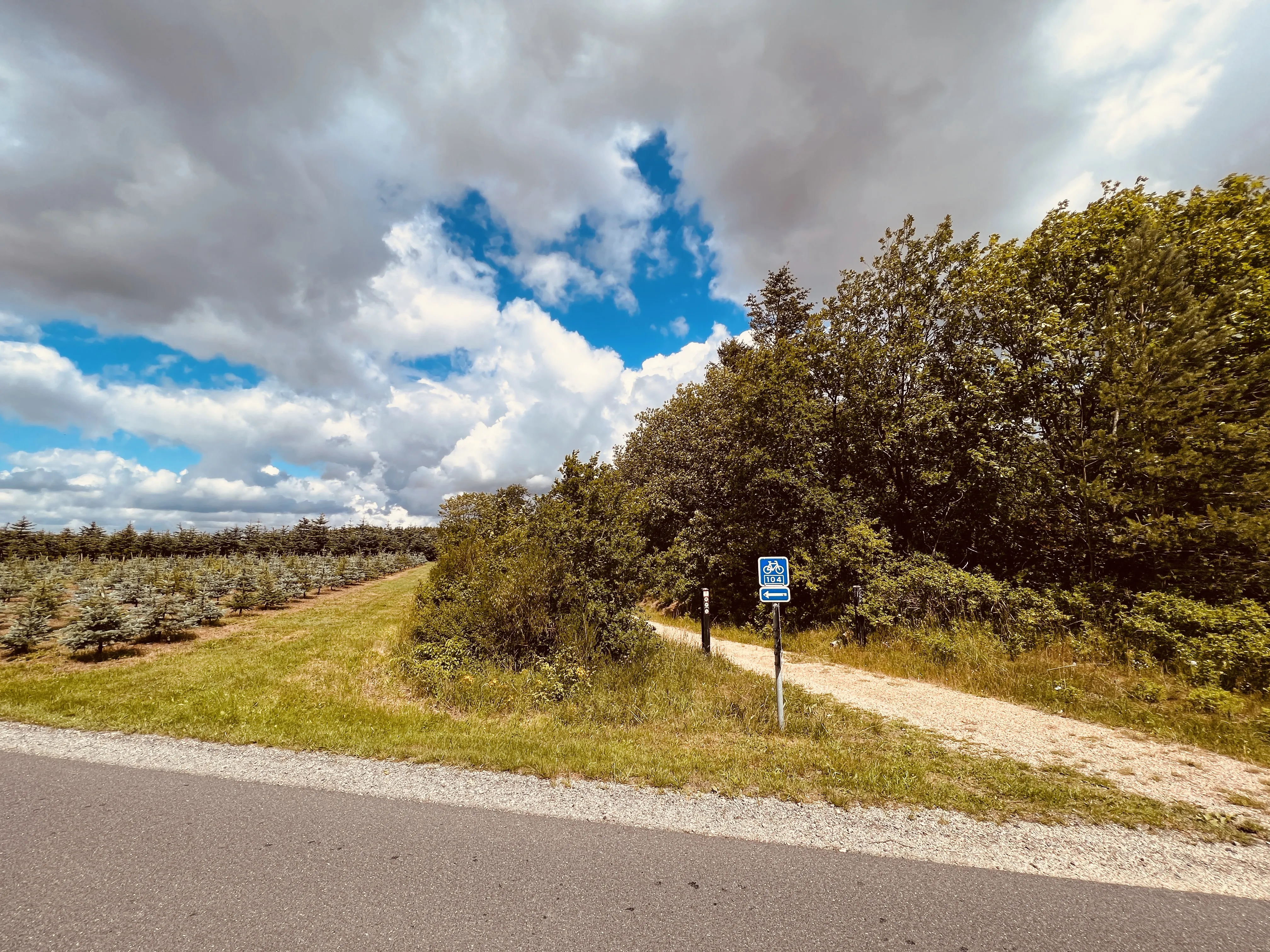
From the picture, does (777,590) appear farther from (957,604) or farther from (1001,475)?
(1001,475)

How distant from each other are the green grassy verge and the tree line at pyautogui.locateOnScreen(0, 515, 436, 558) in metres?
57.3

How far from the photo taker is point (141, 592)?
1608 centimetres

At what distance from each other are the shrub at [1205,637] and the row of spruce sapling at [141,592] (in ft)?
74.9

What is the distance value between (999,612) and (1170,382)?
5635mm

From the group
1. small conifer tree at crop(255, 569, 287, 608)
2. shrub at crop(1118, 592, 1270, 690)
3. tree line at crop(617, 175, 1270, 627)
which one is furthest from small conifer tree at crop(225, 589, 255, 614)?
shrub at crop(1118, 592, 1270, 690)

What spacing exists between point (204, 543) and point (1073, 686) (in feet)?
296

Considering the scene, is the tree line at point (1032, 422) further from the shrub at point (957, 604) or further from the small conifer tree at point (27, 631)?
the small conifer tree at point (27, 631)

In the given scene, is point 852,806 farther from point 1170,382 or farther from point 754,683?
point 1170,382

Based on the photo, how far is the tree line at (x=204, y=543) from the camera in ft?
167

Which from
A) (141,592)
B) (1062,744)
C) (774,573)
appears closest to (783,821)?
(774,573)

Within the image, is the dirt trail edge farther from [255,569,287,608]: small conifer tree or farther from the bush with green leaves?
[255,569,287,608]: small conifer tree

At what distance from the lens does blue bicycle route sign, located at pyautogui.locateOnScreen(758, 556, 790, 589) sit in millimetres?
7129

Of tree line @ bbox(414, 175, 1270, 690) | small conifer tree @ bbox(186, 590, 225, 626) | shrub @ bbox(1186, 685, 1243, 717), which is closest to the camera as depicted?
shrub @ bbox(1186, 685, 1243, 717)

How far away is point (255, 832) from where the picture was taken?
4070 mm
